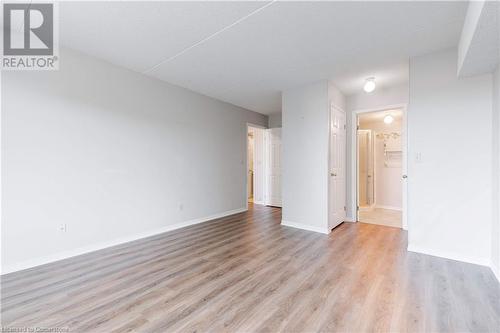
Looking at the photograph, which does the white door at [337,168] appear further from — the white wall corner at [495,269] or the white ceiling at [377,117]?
the white wall corner at [495,269]

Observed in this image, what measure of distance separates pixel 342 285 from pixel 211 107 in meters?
3.97

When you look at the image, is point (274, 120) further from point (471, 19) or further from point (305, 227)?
point (471, 19)

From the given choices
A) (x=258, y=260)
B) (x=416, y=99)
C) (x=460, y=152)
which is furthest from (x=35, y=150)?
(x=460, y=152)

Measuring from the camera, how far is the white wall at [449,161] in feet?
8.51

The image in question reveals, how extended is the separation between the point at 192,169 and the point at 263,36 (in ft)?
8.98

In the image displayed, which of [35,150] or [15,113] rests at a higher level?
[15,113]

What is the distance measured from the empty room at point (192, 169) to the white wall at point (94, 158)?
0.02 m

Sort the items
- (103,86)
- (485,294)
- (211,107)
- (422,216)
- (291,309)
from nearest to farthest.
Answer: (291,309) → (485,294) → (422,216) → (103,86) → (211,107)

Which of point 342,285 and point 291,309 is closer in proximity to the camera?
point 291,309

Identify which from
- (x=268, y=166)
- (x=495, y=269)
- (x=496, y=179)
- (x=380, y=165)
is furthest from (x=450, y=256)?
(x=268, y=166)

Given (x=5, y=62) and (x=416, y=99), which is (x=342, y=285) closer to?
(x=416, y=99)

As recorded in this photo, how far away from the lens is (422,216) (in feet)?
9.62

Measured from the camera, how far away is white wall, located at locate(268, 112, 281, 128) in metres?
6.39

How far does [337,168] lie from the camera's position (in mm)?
4234
